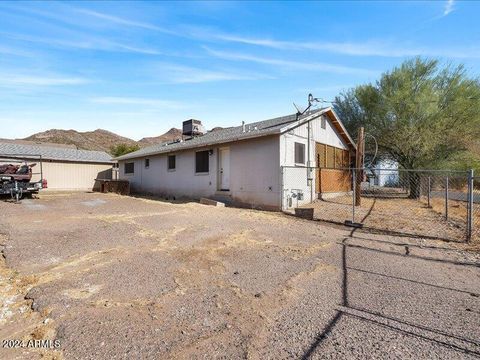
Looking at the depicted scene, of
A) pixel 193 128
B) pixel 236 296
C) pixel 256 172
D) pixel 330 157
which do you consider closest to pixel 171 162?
pixel 193 128

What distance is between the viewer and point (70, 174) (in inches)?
949

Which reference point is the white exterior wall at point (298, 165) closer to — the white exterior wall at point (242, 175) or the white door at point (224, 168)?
Answer: the white exterior wall at point (242, 175)

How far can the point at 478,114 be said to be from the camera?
15.2m

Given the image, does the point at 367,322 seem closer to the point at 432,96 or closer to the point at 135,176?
the point at 432,96

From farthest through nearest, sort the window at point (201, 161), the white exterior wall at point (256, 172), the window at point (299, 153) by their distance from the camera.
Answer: the window at point (201, 161), the window at point (299, 153), the white exterior wall at point (256, 172)

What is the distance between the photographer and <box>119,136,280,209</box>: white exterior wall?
11.4 m

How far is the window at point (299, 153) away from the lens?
12561 mm

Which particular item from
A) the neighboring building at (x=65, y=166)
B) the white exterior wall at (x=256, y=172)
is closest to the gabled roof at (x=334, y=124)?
the white exterior wall at (x=256, y=172)

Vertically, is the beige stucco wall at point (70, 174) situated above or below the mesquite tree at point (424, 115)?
below

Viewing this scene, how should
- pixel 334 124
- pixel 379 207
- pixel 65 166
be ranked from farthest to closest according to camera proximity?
pixel 65 166
pixel 334 124
pixel 379 207

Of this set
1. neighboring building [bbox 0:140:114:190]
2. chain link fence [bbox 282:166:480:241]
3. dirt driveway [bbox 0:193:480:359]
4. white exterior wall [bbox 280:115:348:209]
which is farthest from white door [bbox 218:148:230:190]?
neighboring building [bbox 0:140:114:190]

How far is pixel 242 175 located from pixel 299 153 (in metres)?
2.75

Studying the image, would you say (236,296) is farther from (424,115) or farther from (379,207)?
(424,115)

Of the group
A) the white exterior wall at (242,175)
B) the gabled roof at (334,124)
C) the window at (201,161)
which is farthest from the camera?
the window at (201,161)
